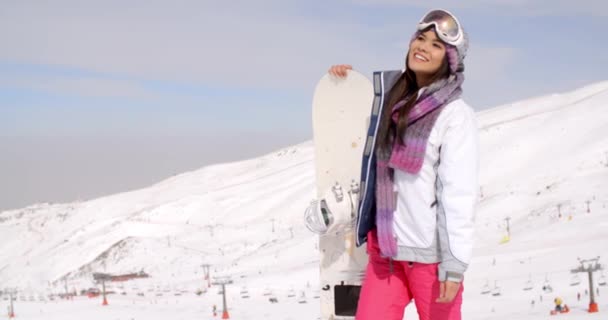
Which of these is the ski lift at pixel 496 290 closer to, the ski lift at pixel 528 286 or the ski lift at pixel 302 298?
the ski lift at pixel 528 286

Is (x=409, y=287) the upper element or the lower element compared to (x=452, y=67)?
lower

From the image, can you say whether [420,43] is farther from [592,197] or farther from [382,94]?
[592,197]

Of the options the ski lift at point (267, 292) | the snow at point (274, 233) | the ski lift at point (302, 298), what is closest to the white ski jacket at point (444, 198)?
the snow at point (274, 233)

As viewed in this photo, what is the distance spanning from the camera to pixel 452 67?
3.30m

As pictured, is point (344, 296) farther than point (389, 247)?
Yes

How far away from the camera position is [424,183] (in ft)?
10.4

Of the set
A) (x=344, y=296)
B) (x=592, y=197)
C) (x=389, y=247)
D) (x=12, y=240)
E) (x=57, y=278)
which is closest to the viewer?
(x=389, y=247)

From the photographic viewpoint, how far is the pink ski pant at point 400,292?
3.19 m

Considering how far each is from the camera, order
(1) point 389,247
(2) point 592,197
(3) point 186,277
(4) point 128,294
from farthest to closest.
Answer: (3) point 186,277 → (2) point 592,197 → (4) point 128,294 → (1) point 389,247

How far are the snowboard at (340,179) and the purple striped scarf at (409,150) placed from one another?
627mm

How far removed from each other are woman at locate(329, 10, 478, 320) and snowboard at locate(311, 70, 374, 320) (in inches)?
21.9

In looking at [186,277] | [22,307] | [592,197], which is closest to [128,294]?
[22,307]

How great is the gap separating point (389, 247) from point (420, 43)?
2.88 ft

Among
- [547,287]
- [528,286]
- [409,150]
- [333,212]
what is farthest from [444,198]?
[528,286]
